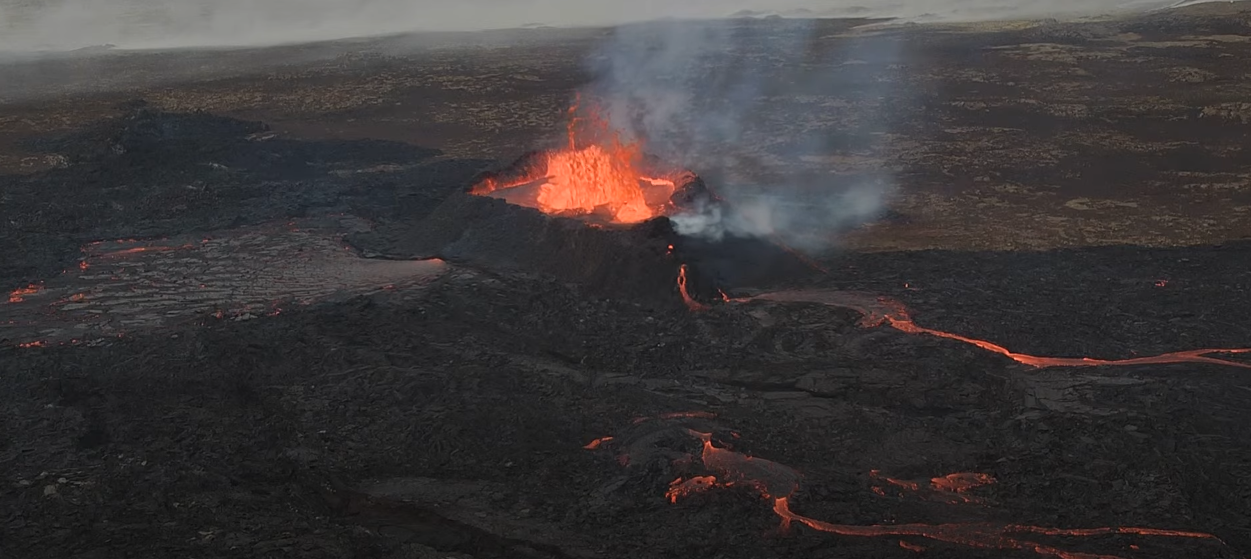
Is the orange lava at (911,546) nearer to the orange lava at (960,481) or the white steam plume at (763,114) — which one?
the orange lava at (960,481)

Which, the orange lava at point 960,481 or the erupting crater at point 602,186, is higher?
the erupting crater at point 602,186

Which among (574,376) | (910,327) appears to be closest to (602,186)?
(574,376)

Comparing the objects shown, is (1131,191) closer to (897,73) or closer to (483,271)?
(483,271)

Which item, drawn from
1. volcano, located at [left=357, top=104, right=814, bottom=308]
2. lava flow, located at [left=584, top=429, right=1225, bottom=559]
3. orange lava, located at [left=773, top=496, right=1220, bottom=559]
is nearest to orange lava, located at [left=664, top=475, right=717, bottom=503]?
lava flow, located at [left=584, top=429, right=1225, bottom=559]

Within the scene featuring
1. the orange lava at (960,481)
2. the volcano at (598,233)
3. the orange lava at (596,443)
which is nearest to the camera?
the orange lava at (960,481)

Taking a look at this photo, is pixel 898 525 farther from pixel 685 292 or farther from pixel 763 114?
pixel 763 114

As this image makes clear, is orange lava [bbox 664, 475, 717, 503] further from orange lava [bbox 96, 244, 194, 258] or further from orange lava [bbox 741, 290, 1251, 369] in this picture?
orange lava [bbox 96, 244, 194, 258]

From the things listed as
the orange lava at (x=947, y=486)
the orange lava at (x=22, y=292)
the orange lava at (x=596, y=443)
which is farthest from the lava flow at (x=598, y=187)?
the orange lava at (x=947, y=486)
